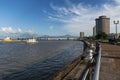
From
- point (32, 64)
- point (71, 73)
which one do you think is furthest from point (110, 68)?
point (32, 64)

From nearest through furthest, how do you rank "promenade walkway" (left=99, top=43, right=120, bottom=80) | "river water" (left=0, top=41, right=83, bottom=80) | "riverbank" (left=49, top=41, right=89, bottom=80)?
"promenade walkway" (left=99, top=43, right=120, bottom=80)
"riverbank" (left=49, top=41, right=89, bottom=80)
"river water" (left=0, top=41, right=83, bottom=80)

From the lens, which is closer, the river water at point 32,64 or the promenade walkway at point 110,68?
the promenade walkway at point 110,68

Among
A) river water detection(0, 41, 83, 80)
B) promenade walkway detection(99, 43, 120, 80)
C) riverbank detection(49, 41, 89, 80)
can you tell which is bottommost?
river water detection(0, 41, 83, 80)

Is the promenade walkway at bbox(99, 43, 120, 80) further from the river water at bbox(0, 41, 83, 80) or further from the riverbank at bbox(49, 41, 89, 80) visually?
the river water at bbox(0, 41, 83, 80)

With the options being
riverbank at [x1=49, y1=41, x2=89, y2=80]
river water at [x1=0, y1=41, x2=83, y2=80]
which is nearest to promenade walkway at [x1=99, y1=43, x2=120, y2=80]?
riverbank at [x1=49, y1=41, x2=89, y2=80]

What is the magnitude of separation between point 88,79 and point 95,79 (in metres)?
3.20

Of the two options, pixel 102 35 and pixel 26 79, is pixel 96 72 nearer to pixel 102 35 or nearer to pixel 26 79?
pixel 26 79

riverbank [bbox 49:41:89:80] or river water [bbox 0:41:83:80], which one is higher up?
riverbank [bbox 49:41:89:80]

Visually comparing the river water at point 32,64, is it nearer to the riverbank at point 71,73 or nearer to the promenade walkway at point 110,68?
the riverbank at point 71,73

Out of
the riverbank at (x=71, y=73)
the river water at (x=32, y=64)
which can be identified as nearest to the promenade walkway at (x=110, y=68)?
the riverbank at (x=71, y=73)

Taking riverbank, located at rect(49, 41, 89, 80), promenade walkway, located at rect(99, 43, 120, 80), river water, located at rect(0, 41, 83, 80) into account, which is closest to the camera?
promenade walkway, located at rect(99, 43, 120, 80)

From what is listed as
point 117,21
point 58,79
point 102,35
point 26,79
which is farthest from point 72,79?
point 102,35

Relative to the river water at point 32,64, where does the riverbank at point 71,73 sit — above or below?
above

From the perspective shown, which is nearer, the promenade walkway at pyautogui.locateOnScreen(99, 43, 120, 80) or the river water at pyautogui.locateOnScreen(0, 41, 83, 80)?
the promenade walkway at pyautogui.locateOnScreen(99, 43, 120, 80)
